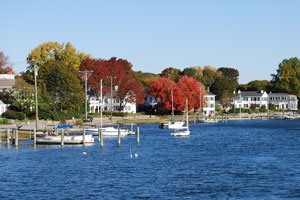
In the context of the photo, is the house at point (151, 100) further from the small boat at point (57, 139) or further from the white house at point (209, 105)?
the small boat at point (57, 139)

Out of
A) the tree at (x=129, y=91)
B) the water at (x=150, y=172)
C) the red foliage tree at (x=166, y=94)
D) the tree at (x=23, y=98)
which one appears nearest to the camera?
the water at (x=150, y=172)

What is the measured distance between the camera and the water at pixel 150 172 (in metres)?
42.0

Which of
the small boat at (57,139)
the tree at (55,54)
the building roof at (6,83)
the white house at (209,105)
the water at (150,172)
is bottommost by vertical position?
the water at (150,172)

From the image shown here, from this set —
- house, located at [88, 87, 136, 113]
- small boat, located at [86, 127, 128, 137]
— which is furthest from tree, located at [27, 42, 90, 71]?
small boat, located at [86, 127, 128, 137]

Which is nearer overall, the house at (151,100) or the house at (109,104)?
the house at (109,104)

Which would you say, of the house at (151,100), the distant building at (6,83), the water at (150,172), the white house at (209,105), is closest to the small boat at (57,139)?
the water at (150,172)

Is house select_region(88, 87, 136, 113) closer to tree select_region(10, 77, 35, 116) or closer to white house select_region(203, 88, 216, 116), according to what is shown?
white house select_region(203, 88, 216, 116)

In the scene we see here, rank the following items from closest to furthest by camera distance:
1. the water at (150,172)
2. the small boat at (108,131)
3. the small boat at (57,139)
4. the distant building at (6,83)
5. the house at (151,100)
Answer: the water at (150,172) → the small boat at (57,139) → the small boat at (108,131) → the distant building at (6,83) → the house at (151,100)

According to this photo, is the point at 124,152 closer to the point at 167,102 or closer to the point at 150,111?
the point at 167,102

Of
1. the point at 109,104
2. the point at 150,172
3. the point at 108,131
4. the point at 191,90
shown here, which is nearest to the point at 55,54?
the point at 109,104

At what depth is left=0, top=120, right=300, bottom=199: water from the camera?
138ft

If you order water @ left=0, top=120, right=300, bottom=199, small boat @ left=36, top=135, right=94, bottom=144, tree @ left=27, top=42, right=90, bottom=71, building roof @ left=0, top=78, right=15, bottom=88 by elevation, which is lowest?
water @ left=0, top=120, right=300, bottom=199

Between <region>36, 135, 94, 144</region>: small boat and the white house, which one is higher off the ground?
the white house

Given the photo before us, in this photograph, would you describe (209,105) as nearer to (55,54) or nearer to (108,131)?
(55,54)
